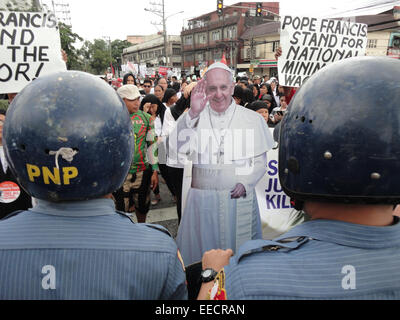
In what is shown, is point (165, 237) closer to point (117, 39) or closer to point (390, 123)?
point (390, 123)

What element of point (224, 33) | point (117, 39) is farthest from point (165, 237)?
point (117, 39)

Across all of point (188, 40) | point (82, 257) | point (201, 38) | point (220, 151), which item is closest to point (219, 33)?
point (201, 38)

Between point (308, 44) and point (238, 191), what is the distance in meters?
2.24

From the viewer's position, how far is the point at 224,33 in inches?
2020

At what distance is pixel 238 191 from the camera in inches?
105

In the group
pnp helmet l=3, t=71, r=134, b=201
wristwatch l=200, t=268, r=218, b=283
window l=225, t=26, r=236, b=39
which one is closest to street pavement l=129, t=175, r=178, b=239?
wristwatch l=200, t=268, r=218, b=283

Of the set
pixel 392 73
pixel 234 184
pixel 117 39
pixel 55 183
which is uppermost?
pixel 117 39

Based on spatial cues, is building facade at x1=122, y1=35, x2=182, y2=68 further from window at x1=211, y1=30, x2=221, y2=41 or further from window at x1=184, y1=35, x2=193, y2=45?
window at x1=211, y1=30, x2=221, y2=41

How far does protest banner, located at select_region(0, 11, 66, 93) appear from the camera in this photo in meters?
2.75

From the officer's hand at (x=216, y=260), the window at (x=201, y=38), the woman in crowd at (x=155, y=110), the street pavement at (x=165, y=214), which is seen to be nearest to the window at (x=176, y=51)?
the window at (x=201, y=38)

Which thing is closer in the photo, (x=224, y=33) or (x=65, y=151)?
(x=65, y=151)

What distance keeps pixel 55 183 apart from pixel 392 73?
1.22 meters

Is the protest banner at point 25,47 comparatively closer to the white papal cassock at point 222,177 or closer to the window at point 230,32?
the white papal cassock at point 222,177

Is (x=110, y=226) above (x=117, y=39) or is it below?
below
